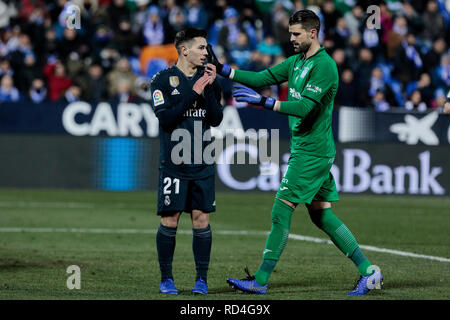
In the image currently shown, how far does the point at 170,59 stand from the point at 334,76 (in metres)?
12.4

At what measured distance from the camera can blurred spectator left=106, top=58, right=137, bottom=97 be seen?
19312 mm

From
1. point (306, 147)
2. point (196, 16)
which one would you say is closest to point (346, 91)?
point (196, 16)

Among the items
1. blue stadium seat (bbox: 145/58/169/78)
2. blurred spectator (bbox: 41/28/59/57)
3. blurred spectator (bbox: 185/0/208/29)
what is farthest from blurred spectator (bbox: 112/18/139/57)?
blurred spectator (bbox: 185/0/208/29)

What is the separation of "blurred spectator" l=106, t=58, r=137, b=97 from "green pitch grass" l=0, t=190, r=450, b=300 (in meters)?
2.30

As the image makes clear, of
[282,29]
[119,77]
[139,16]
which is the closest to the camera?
[119,77]

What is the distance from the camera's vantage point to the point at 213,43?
21.3 m

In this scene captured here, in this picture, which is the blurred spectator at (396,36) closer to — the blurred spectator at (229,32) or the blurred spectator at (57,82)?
the blurred spectator at (229,32)

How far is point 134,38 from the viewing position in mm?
21281

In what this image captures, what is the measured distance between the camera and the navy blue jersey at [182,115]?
7.55 m

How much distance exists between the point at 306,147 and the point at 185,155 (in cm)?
104

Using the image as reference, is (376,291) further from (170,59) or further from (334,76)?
(170,59)

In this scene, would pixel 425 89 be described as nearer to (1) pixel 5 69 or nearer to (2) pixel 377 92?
(2) pixel 377 92

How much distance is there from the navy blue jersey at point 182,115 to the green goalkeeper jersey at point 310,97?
0.57 m
